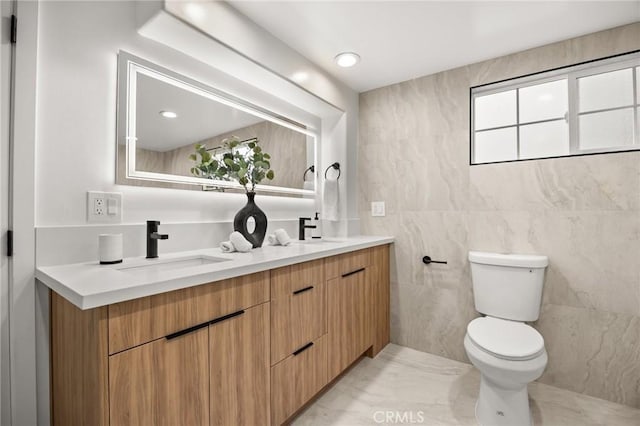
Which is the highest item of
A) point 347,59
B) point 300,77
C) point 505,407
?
point 347,59

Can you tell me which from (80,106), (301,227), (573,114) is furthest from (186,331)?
(573,114)

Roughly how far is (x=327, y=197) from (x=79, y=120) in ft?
5.34

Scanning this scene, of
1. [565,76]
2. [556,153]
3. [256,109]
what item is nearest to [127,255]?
[256,109]

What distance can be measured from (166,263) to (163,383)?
1.81 feet

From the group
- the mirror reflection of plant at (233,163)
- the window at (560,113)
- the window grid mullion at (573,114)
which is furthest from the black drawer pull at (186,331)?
the window grid mullion at (573,114)

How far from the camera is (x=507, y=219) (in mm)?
1954

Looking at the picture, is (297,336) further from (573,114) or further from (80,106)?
(573,114)

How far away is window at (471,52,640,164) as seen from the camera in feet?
5.62

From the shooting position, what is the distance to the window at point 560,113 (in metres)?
1.71

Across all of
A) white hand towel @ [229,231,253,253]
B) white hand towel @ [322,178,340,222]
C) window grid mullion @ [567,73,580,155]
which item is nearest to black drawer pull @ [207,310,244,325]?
white hand towel @ [229,231,253,253]

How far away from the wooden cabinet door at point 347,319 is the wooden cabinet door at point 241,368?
1.66 feet

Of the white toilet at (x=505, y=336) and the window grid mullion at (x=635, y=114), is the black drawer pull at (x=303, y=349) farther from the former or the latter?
the window grid mullion at (x=635, y=114)

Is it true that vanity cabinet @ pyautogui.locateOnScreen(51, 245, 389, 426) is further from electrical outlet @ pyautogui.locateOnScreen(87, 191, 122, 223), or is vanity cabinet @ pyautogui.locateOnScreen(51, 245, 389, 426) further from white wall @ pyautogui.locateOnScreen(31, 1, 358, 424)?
electrical outlet @ pyautogui.locateOnScreen(87, 191, 122, 223)

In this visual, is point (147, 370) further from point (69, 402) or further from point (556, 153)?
point (556, 153)
